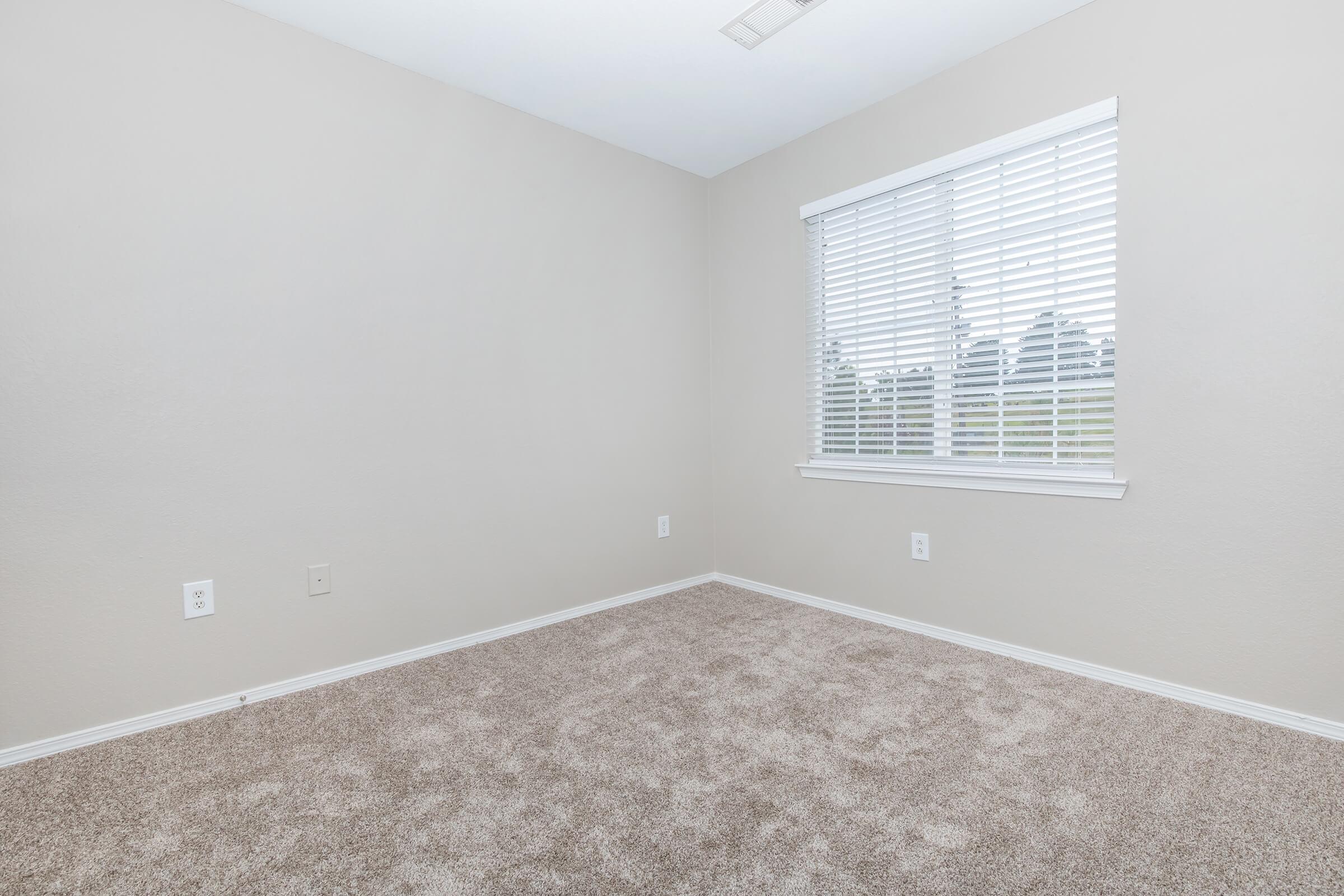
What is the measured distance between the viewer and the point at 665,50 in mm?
2398

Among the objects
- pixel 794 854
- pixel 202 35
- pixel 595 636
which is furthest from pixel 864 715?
pixel 202 35

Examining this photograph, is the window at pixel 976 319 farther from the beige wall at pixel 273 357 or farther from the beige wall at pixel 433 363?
the beige wall at pixel 273 357

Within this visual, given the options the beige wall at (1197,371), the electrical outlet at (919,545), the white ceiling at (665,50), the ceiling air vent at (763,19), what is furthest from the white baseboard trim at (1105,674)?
the ceiling air vent at (763,19)

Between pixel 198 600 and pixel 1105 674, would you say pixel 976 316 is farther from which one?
pixel 198 600

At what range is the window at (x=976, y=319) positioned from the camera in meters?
2.23

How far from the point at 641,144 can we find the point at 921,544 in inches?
91.3

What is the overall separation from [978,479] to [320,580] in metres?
2.51

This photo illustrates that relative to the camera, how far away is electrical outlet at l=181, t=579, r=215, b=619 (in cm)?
205

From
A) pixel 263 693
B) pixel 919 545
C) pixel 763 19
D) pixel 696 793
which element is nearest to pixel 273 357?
pixel 263 693

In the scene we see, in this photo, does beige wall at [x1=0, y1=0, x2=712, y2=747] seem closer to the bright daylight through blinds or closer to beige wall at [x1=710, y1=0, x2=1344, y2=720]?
the bright daylight through blinds

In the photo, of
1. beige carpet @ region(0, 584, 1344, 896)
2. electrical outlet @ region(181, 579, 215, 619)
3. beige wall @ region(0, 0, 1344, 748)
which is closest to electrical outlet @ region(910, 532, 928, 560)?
beige wall @ region(0, 0, 1344, 748)

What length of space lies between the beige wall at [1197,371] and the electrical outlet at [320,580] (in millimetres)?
2349

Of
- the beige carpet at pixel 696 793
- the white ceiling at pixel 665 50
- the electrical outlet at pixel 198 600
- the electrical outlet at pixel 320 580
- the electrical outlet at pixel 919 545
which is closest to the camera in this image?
the beige carpet at pixel 696 793

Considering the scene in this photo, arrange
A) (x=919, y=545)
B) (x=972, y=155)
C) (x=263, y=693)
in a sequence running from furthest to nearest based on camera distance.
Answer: (x=919, y=545)
(x=972, y=155)
(x=263, y=693)
